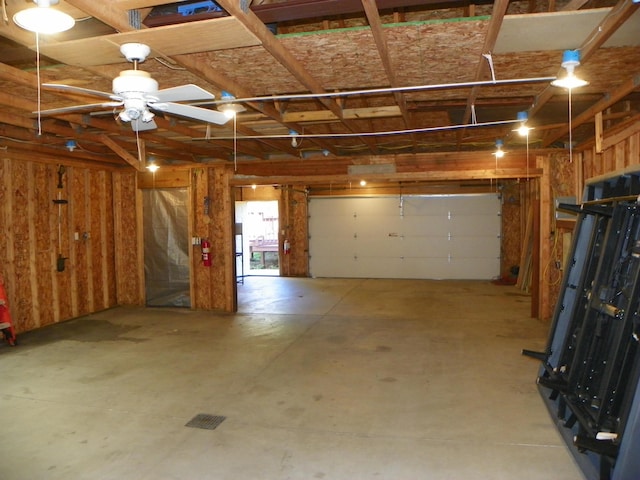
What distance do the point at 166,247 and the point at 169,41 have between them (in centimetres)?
570

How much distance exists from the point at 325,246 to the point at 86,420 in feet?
27.3

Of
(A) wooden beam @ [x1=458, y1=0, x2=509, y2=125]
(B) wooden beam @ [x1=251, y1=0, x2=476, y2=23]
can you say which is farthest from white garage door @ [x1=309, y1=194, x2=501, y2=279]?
(B) wooden beam @ [x1=251, y1=0, x2=476, y2=23]

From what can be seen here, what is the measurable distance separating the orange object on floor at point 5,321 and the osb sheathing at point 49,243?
1.74 ft

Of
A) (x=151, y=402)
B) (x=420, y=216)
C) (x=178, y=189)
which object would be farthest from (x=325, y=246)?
(x=151, y=402)

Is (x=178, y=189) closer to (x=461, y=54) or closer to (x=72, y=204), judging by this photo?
(x=72, y=204)

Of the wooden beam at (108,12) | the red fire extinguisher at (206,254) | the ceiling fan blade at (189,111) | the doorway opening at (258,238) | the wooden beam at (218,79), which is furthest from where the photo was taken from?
the doorway opening at (258,238)

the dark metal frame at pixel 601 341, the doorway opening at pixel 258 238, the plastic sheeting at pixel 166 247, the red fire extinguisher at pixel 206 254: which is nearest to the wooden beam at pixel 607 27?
the dark metal frame at pixel 601 341

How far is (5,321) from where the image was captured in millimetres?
5457

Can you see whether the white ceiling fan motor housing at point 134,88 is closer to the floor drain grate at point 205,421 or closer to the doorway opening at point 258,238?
the floor drain grate at point 205,421

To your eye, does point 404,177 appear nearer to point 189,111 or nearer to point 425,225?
point 425,225

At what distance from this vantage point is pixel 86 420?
136 inches

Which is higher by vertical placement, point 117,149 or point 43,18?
point 117,149

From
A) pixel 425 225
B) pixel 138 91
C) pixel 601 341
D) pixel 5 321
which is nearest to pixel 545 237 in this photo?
pixel 601 341

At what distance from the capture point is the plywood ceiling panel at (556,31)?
2361 millimetres
